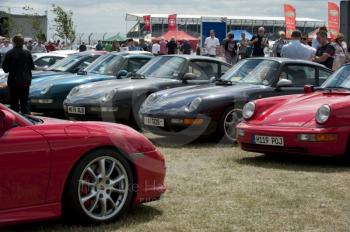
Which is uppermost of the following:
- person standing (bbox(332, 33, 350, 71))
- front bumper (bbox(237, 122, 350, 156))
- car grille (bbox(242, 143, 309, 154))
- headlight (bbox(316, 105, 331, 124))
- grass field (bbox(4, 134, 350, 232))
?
person standing (bbox(332, 33, 350, 71))

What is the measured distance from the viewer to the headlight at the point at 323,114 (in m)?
7.11

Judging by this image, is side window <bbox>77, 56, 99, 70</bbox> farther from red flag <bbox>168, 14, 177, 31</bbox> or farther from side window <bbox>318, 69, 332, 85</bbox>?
red flag <bbox>168, 14, 177, 31</bbox>

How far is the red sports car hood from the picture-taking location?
24.1 feet

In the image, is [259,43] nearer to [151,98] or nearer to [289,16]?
[151,98]

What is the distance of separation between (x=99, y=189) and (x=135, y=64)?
332 inches

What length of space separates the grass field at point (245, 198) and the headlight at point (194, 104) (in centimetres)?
103

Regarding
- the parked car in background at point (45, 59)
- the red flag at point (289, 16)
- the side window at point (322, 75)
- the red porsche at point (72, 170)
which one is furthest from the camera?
the red flag at point (289, 16)

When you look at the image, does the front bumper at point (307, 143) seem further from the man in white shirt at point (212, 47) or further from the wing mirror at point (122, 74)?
the man in white shirt at point (212, 47)

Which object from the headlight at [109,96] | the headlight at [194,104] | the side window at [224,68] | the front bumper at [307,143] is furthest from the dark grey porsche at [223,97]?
the front bumper at [307,143]

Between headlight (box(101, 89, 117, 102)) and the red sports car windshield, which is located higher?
the red sports car windshield

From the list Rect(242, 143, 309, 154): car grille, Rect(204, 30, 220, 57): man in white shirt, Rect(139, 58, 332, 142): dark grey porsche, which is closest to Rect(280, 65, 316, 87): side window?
Rect(139, 58, 332, 142): dark grey porsche

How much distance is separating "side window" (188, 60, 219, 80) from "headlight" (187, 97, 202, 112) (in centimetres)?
199

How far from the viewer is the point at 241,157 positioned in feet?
26.2

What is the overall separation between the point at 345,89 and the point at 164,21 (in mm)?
72627
